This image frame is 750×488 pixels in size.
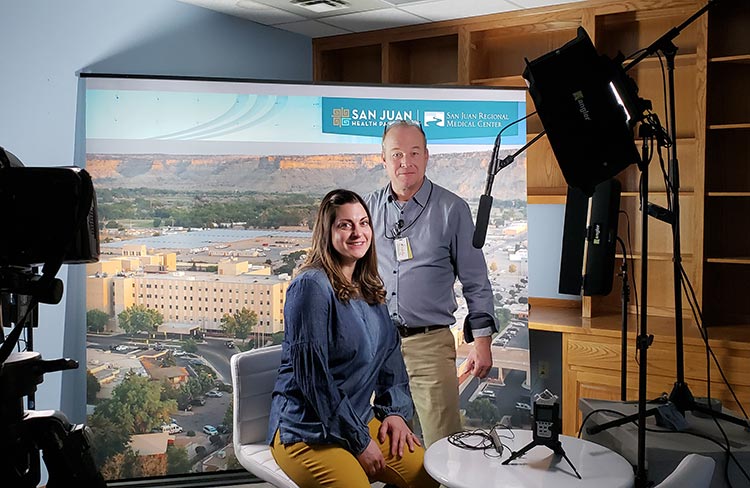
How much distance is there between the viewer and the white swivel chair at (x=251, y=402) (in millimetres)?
2637

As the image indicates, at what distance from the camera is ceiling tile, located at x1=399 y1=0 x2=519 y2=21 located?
380 cm

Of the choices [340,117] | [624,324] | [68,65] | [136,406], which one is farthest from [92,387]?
[624,324]

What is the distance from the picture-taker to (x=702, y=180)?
11.8 feet

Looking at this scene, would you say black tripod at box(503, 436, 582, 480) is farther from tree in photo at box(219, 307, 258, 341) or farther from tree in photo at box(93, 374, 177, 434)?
tree in photo at box(93, 374, 177, 434)

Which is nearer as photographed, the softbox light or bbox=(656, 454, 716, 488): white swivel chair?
bbox=(656, 454, 716, 488): white swivel chair

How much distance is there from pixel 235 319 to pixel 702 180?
226 cm

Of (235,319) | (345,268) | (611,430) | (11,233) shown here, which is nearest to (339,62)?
(235,319)

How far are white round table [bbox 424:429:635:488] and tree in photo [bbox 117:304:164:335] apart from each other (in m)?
1.46

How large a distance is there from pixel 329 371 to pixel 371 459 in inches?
12.1

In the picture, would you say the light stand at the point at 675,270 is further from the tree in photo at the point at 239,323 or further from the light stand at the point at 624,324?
the tree in photo at the point at 239,323

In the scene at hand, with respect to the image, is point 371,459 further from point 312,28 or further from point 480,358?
point 312,28

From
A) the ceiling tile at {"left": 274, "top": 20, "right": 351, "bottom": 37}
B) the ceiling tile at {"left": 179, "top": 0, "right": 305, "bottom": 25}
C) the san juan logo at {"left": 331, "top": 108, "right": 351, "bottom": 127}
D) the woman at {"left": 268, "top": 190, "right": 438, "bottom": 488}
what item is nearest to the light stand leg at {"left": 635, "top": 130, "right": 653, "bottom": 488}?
the woman at {"left": 268, "top": 190, "right": 438, "bottom": 488}

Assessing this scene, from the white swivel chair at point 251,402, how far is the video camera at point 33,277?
1.18 metres

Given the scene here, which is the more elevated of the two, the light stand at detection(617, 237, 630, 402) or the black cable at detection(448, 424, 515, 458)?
the light stand at detection(617, 237, 630, 402)
